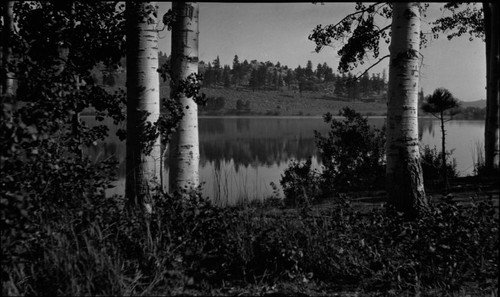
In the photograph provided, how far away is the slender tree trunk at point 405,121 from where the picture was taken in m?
5.50

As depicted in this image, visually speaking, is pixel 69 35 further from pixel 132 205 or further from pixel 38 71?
pixel 132 205

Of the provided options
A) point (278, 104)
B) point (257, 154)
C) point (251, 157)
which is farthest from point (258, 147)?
point (278, 104)

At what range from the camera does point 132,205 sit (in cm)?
482

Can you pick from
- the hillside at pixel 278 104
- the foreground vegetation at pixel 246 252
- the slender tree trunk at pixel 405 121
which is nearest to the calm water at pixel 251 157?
the foreground vegetation at pixel 246 252

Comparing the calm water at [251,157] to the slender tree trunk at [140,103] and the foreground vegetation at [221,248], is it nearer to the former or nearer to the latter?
the slender tree trunk at [140,103]

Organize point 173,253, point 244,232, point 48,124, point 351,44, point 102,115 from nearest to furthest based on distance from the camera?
point 48,124, point 173,253, point 244,232, point 102,115, point 351,44

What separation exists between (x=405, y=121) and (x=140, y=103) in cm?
354

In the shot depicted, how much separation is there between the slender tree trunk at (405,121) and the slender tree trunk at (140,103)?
10.6 feet

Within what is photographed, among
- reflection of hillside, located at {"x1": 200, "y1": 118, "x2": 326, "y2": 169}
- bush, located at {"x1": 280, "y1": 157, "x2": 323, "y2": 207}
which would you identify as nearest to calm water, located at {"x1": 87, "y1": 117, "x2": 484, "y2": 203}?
reflection of hillside, located at {"x1": 200, "y1": 118, "x2": 326, "y2": 169}

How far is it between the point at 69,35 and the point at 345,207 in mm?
3738

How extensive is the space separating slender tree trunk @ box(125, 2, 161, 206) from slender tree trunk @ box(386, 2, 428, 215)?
324 centimetres

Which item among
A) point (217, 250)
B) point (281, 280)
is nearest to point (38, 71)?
point (217, 250)

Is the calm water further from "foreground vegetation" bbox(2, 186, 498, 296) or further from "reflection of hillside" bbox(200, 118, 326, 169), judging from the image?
"foreground vegetation" bbox(2, 186, 498, 296)

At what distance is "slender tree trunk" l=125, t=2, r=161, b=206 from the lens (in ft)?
15.7
